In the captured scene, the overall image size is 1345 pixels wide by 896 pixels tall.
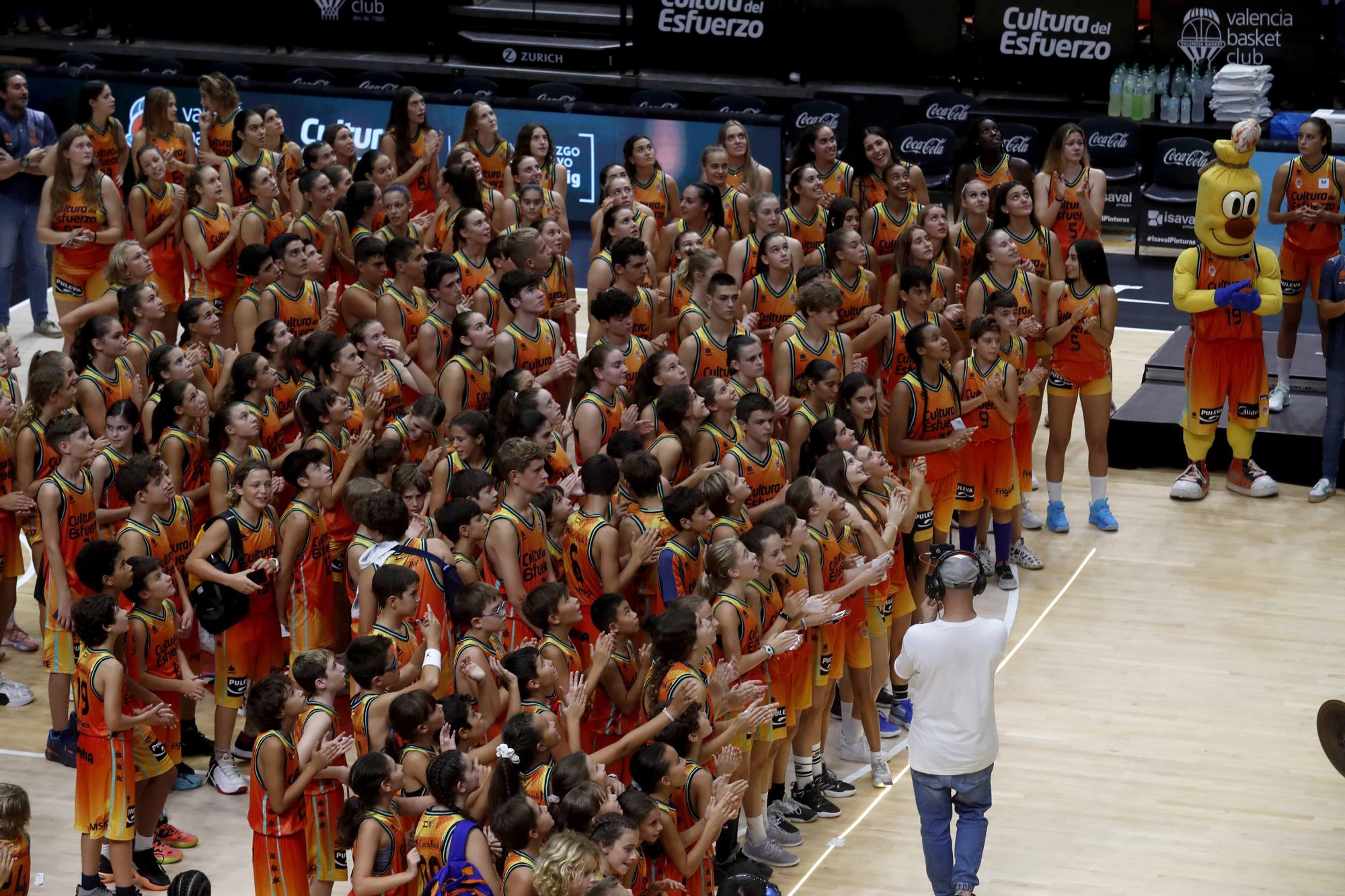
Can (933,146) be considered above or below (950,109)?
below

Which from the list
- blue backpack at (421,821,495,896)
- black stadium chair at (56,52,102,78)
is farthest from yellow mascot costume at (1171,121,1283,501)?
black stadium chair at (56,52,102,78)

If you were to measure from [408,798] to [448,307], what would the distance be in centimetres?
415

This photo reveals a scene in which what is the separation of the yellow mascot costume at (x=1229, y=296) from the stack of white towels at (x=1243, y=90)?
590 cm

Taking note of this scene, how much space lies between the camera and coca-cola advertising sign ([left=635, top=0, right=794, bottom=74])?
18125 millimetres

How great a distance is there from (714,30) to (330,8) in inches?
168

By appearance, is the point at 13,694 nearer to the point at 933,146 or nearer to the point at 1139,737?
the point at 1139,737

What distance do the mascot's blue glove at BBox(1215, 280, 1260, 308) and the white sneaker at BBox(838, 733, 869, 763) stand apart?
4103 millimetres

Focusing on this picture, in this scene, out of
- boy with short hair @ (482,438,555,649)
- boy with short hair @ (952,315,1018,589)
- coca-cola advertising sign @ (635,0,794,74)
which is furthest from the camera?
coca-cola advertising sign @ (635,0,794,74)

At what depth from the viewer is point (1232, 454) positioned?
11.8 meters

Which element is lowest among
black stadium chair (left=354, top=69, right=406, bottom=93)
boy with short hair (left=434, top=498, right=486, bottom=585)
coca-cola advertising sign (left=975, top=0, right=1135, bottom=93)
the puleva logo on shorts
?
boy with short hair (left=434, top=498, right=486, bottom=585)

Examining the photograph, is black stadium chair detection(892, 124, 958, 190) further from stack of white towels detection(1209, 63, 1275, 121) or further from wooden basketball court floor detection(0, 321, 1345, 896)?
wooden basketball court floor detection(0, 321, 1345, 896)

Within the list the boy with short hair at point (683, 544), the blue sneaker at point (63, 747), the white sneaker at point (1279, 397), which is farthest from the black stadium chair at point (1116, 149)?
the blue sneaker at point (63, 747)

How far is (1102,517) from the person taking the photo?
11.1m

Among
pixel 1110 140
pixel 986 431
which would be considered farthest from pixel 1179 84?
pixel 986 431
